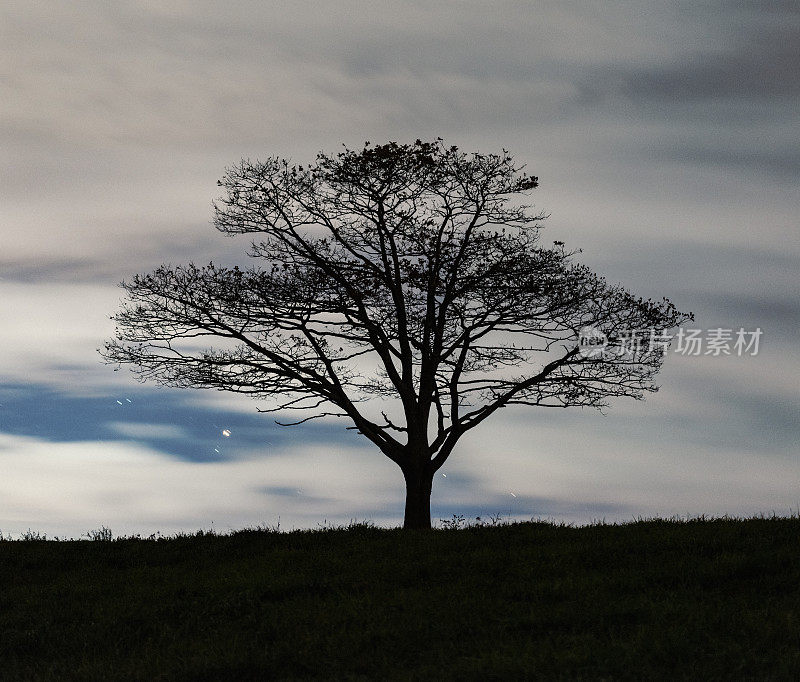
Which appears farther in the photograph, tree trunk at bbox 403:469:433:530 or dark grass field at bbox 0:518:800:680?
tree trunk at bbox 403:469:433:530

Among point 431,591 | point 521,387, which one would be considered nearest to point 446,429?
point 521,387

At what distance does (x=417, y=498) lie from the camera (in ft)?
74.4

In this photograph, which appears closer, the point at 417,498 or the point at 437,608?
the point at 437,608

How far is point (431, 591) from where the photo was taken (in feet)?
44.5

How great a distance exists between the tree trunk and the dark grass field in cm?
369

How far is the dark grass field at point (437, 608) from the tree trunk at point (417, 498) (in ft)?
12.1

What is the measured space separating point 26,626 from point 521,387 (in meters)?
13.4

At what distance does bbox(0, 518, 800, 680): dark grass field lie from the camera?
10141 mm

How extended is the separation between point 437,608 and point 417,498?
1009cm

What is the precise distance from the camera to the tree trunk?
2262 centimetres

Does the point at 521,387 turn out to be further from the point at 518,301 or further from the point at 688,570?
the point at 688,570

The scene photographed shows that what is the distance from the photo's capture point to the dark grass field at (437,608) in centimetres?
1014

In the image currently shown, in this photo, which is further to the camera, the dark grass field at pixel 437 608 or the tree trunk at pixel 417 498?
the tree trunk at pixel 417 498

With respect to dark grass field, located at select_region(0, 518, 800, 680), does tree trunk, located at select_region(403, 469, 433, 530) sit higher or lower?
higher
